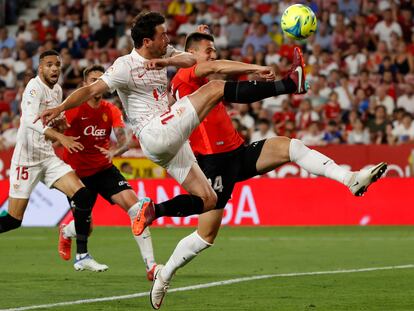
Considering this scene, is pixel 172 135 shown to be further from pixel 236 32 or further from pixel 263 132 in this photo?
pixel 236 32

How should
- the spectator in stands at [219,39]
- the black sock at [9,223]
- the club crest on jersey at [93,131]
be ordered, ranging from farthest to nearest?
the spectator in stands at [219,39] < the club crest on jersey at [93,131] < the black sock at [9,223]

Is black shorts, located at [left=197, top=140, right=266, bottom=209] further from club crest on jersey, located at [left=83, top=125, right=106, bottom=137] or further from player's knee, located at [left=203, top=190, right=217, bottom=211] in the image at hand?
club crest on jersey, located at [left=83, top=125, right=106, bottom=137]

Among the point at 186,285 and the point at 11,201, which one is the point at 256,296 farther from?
the point at 11,201

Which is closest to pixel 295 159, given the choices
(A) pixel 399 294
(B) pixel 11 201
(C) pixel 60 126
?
(A) pixel 399 294

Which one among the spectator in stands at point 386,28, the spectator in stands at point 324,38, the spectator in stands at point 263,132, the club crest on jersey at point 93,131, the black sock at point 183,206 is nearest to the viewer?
the black sock at point 183,206

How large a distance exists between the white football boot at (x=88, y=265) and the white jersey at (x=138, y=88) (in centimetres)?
299

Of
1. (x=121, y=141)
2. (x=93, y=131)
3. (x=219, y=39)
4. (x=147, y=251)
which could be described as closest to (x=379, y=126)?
(x=219, y=39)

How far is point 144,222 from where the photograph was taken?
9.45 meters

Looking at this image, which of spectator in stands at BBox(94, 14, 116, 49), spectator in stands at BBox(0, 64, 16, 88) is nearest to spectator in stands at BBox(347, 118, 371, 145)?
spectator in stands at BBox(94, 14, 116, 49)

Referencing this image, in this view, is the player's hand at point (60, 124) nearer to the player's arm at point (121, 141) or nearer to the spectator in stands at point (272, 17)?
the player's arm at point (121, 141)

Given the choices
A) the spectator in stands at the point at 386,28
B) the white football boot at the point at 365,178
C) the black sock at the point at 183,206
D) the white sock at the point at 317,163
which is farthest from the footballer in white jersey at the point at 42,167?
the spectator in stands at the point at 386,28

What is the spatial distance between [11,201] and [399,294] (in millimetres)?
5177

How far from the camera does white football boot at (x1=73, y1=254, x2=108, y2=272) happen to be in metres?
12.5

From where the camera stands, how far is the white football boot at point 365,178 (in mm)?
9164
